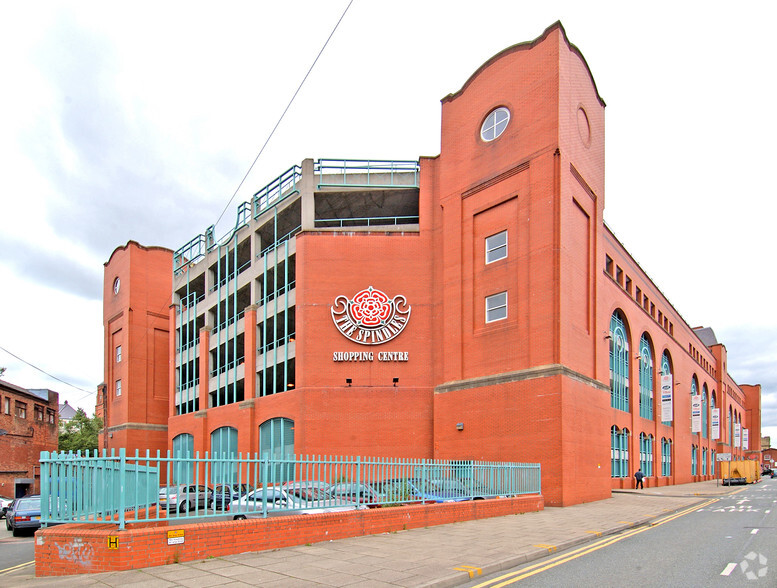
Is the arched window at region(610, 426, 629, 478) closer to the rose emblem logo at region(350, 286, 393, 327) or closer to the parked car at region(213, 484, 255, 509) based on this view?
the rose emblem logo at region(350, 286, 393, 327)

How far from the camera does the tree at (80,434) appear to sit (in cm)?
7231

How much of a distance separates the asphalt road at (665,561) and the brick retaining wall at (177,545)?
3.87 meters

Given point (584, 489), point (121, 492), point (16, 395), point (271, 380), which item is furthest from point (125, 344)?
point (121, 492)

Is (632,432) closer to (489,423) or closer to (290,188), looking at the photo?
(489,423)

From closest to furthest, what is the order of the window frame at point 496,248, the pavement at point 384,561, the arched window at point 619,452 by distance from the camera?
the pavement at point 384,561 < the window frame at point 496,248 < the arched window at point 619,452

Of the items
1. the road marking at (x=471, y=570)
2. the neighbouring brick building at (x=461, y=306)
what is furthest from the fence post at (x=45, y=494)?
the neighbouring brick building at (x=461, y=306)

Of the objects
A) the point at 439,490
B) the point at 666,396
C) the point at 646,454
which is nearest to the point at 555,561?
the point at 439,490

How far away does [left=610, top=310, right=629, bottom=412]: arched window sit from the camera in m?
36.5

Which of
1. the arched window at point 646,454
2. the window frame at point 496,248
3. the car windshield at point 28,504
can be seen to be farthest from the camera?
the arched window at point 646,454

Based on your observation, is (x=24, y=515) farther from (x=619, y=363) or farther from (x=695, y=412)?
(x=695, y=412)

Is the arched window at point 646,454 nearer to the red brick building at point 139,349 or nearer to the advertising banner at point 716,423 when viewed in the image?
the advertising banner at point 716,423

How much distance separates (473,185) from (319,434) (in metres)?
14.2

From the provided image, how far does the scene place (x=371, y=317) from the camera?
106ft

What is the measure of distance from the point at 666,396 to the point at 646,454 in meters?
4.83
